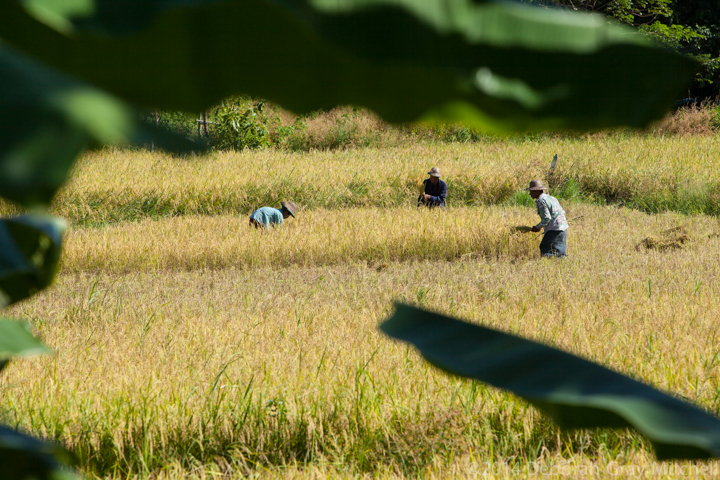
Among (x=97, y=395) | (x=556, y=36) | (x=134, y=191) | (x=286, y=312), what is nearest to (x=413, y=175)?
(x=134, y=191)

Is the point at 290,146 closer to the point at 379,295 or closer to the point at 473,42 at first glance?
the point at 379,295

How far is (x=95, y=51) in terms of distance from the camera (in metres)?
0.21

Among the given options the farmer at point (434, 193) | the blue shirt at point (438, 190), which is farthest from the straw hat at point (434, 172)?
the blue shirt at point (438, 190)

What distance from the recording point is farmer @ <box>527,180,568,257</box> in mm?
7371

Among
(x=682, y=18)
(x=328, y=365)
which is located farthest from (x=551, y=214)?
(x=682, y=18)

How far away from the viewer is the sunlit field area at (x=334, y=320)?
257 centimetres

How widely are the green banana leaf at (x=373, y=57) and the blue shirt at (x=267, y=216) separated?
8837 mm

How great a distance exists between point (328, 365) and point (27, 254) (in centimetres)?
328

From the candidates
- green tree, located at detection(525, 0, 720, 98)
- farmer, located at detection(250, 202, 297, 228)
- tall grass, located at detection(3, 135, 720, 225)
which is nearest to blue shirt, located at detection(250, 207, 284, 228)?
farmer, located at detection(250, 202, 297, 228)

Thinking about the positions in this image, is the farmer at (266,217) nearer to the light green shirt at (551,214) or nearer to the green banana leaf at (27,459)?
the light green shirt at (551,214)

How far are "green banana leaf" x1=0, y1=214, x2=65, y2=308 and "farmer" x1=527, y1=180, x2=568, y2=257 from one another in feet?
24.2

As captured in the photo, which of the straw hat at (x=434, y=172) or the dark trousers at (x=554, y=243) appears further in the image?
the straw hat at (x=434, y=172)

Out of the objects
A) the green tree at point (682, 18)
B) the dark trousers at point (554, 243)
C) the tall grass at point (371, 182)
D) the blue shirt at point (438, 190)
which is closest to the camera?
the dark trousers at point (554, 243)

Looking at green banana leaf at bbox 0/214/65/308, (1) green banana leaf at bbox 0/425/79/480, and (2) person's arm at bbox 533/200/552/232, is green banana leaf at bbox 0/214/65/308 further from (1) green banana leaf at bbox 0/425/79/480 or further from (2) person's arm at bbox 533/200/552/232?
(2) person's arm at bbox 533/200/552/232
